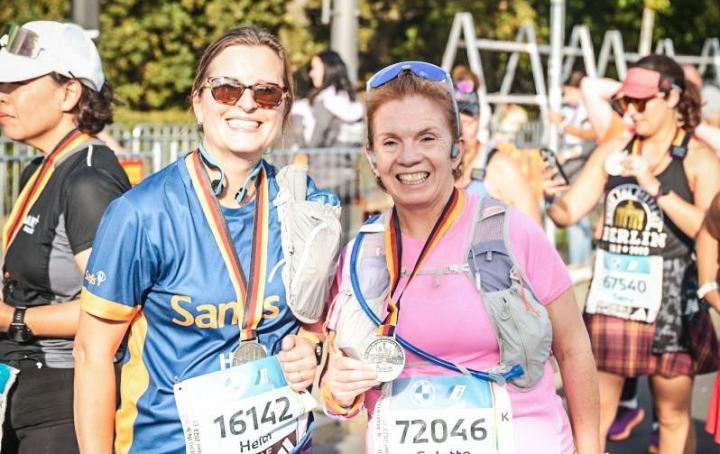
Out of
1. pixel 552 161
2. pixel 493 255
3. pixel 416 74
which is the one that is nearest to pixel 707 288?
pixel 552 161

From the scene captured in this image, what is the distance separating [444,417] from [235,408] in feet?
1.79

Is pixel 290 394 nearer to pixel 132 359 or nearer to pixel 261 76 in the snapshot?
pixel 132 359

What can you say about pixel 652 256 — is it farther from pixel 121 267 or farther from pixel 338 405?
pixel 121 267

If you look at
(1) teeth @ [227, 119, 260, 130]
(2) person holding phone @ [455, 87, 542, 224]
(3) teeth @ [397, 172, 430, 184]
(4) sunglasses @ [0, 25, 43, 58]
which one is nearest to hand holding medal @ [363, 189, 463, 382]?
(3) teeth @ [397, 172, 430, 184]

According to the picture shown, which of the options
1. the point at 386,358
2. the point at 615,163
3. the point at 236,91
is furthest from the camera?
the point at 615,163

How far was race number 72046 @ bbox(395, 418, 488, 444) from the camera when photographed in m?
3.09

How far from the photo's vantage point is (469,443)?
122 inches

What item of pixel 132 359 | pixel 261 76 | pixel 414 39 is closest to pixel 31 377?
pixel 132 359

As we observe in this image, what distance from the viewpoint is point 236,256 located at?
307 cm

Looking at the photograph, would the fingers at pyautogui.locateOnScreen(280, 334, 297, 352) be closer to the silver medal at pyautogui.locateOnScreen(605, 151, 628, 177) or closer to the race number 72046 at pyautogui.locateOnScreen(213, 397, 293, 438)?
the race number 72046 at pyautogui.locateOnScreen(213, 397, 293, 438)

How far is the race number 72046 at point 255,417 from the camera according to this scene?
3.03m

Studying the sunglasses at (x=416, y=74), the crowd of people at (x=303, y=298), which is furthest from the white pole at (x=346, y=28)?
the sunglasses at (x=416, y=74)

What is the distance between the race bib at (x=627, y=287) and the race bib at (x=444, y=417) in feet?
8.80

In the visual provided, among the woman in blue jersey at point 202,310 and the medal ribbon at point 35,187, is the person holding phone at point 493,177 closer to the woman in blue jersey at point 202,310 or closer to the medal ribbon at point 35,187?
the medal ribbon at point 35,187
